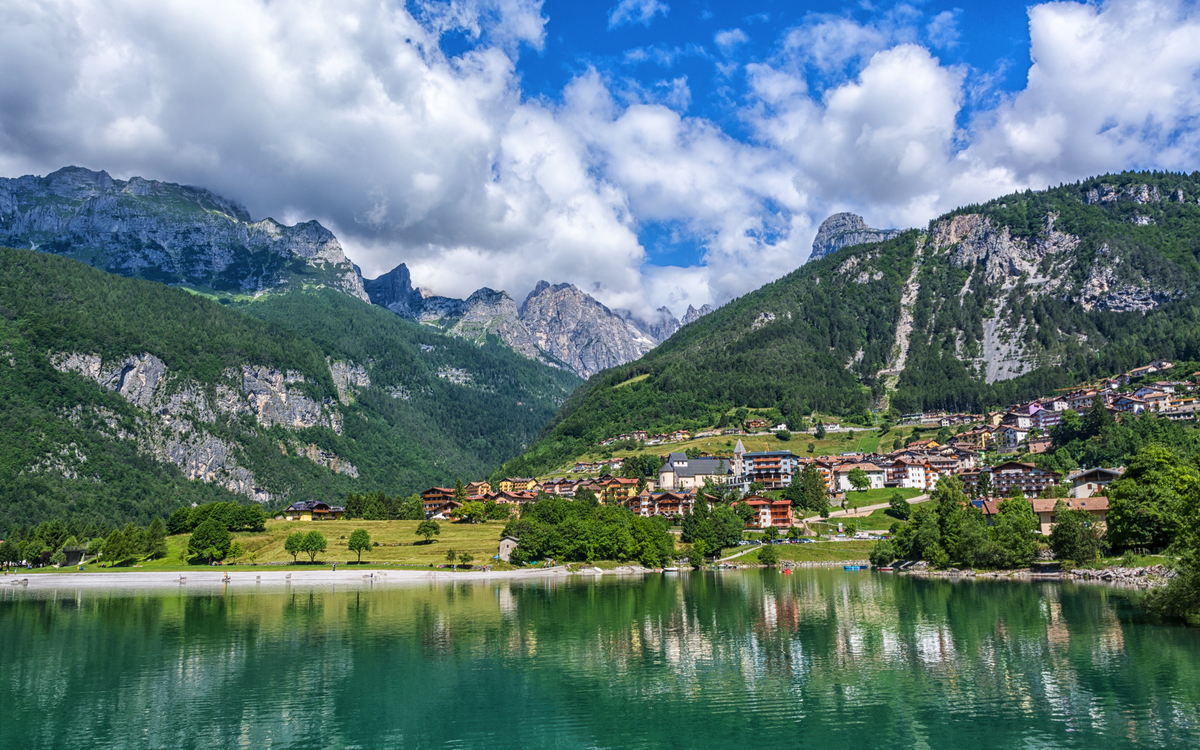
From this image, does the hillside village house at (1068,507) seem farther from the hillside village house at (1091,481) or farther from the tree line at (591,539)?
the tree line at (591,539)

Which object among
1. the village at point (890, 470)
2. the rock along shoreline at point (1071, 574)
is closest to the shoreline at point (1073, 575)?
the rock along shoreline at point (1071, 574)

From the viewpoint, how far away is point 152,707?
33906 mm

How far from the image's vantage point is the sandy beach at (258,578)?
101 meters

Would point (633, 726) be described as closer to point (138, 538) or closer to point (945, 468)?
point (138, 538)

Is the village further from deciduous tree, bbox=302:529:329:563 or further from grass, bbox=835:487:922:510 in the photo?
deciduous tree, bbox=302:529:329:563

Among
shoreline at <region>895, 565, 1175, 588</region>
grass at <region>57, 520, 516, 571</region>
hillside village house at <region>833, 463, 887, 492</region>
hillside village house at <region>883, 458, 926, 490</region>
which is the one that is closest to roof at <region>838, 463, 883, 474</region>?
hillside village house at <region>833, 463, 887, 492</region>

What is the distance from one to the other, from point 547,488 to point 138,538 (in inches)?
3461

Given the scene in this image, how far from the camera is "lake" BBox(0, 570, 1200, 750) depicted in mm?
28969

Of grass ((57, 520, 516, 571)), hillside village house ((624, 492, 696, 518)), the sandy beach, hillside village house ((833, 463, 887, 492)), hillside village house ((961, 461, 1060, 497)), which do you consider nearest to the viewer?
the sandy beach

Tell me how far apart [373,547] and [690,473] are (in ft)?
254

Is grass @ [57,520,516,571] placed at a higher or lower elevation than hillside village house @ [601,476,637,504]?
lower

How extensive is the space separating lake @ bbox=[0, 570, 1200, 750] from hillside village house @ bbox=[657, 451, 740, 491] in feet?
339

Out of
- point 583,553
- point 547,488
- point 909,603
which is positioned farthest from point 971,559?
point 547,488

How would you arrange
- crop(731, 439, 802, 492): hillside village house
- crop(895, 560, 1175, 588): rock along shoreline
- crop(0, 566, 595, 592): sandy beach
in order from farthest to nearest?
crop(731, 439, 802, 492): hillside village house, crop(0, 566, 595, 592): sandy beach, crop(895, 560, 1175, 588): rock along shoreline
